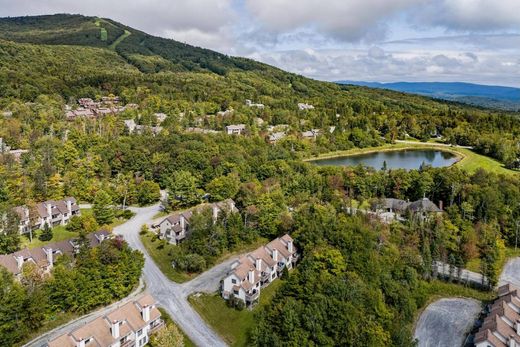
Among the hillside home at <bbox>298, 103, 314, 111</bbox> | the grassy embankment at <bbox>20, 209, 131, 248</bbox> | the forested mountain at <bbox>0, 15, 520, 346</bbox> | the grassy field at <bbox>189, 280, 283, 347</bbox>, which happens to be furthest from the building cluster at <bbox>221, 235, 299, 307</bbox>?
the hillside home at <bbox>298, 103, 314, 111</bbox>

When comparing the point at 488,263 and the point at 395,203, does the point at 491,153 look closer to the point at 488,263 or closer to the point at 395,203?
the point at 395,203

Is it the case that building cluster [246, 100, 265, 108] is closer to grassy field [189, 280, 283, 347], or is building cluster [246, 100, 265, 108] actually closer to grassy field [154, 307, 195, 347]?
grassy field [189, 280, 283, 347]

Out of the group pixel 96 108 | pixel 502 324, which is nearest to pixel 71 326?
pixel 502 324

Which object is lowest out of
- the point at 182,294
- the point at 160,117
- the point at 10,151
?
the point at 182,294

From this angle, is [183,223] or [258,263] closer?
[258,263]

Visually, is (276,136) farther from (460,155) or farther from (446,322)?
(446,322)

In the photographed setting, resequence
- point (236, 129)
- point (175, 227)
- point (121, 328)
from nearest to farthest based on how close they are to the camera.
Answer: point (121, 328) → point (175, 227) → point (236, 129)

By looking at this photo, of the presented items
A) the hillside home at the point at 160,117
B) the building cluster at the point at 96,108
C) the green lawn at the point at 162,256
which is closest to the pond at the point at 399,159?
the hillside home at the point at 160,117

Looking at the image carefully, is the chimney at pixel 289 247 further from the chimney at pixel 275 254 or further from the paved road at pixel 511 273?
the paved road at pixel 511 273
